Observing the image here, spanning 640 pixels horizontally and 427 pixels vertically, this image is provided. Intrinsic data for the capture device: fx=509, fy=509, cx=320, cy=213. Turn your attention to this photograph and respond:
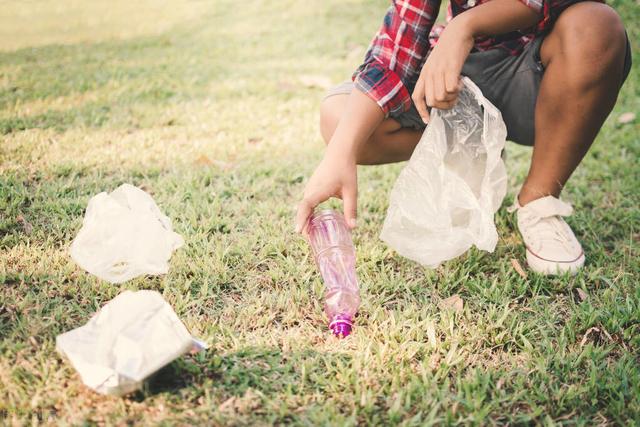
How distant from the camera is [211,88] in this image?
12.0 ft

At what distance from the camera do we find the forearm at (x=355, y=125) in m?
1.45

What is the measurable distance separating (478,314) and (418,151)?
0.54 m

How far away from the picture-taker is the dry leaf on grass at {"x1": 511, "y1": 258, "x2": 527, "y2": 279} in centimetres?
171

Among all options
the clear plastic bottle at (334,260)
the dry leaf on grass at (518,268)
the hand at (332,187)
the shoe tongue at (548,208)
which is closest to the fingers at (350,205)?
the hand at (332,187)

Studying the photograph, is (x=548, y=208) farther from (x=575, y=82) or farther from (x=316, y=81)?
(x=316, y=81)

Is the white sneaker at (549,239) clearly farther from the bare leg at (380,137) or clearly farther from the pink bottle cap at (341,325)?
the pink bottle cap at (341,325)

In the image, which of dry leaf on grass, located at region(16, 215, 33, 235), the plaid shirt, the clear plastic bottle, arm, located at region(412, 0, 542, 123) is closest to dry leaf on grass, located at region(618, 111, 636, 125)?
the plaid shirt

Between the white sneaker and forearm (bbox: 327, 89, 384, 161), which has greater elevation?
forearm (bbox: 327, 89, 384, 161)

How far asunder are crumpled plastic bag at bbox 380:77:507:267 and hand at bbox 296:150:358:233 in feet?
1.01

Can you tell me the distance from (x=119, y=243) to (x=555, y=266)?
4.60ft

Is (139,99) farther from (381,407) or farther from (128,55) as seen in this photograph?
(381,407)

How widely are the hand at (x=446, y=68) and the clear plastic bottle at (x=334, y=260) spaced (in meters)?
0.49

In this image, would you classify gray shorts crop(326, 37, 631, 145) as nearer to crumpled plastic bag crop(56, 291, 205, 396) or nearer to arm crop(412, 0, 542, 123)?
arm crop(412, 0, 542, 123)

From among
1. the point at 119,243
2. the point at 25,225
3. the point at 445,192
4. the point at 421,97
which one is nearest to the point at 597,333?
the point at 445,192
